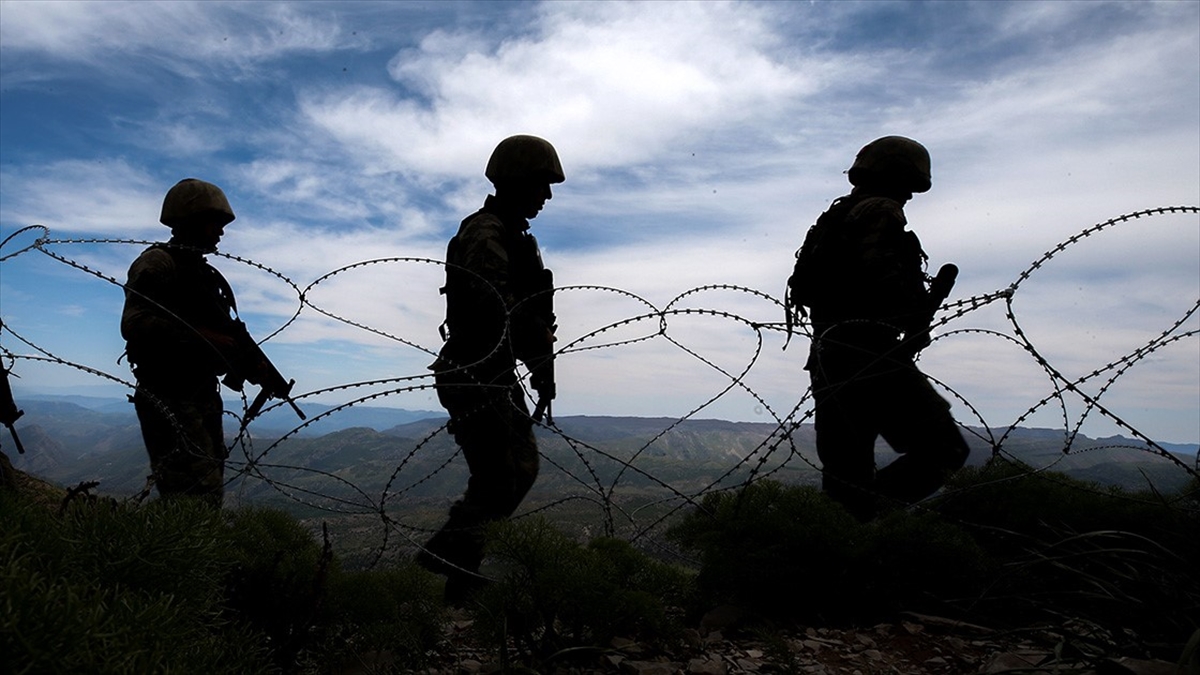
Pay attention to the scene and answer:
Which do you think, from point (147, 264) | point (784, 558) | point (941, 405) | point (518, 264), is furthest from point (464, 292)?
point (941, 405)

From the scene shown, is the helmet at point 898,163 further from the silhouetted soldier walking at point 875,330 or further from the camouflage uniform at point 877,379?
the camouflage uniform at point 877,379

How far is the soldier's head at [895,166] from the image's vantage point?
5078 mm

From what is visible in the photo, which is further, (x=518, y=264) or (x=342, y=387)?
(x=518, y=264)

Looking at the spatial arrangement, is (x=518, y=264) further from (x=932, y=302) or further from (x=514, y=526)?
(x=932, y=302)

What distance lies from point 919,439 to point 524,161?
346 centimetres

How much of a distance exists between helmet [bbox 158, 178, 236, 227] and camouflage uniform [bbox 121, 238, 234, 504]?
30 centimetres

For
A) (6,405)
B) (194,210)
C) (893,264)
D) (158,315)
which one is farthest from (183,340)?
(893,264)

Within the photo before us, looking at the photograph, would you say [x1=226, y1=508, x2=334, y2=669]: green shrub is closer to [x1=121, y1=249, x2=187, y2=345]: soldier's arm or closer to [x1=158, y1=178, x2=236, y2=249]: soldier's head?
[x1=121, y1=249, x2=187, y2=345]: soldier's arm

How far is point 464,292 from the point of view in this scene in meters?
4.57

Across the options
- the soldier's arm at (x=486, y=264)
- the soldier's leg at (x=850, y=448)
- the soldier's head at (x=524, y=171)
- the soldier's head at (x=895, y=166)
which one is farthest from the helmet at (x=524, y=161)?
the soldier's leg at (x=850, y=448)

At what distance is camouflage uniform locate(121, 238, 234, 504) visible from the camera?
453 centimetres

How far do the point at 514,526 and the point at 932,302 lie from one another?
138 inches

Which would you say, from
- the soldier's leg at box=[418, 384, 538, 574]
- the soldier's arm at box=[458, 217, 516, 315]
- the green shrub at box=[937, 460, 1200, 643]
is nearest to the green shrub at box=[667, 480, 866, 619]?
the green shrub at box=[937, 460, 1200, 643]

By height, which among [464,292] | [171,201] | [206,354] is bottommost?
[206,354]
